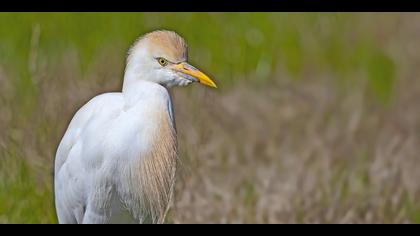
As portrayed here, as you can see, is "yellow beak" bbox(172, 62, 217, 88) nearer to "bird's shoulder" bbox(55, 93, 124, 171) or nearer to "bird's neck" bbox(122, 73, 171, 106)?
"bird's neck" bbox(122, 73, 171, 106)

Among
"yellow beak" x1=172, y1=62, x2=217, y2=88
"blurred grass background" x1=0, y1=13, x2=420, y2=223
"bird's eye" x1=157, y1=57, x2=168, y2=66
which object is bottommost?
"blurred grass background" x1=0, y1=13, x2=420, y2=223

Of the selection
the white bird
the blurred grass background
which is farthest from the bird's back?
the blurred grass background

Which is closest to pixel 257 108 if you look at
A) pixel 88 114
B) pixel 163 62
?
pixel 88 114

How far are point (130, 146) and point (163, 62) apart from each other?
0.23 metres

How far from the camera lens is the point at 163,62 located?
2951 mm

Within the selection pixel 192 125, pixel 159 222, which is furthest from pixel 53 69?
pixel 159 222

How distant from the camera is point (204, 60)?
5.45m

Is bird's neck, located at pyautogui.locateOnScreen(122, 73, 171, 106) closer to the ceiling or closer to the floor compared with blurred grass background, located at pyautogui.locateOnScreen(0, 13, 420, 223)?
closer to the ceiling

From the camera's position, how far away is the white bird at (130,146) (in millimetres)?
2949

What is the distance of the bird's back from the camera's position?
119 inches

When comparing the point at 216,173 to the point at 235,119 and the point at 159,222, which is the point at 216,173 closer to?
the point at 235,119

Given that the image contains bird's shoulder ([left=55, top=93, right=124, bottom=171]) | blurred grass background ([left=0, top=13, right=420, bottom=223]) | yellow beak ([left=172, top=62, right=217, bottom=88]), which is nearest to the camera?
yellow beak ([left=172, top=62, right=217, bottom=88])

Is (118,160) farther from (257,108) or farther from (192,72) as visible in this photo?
(257,108)

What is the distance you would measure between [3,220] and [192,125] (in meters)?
0.74
